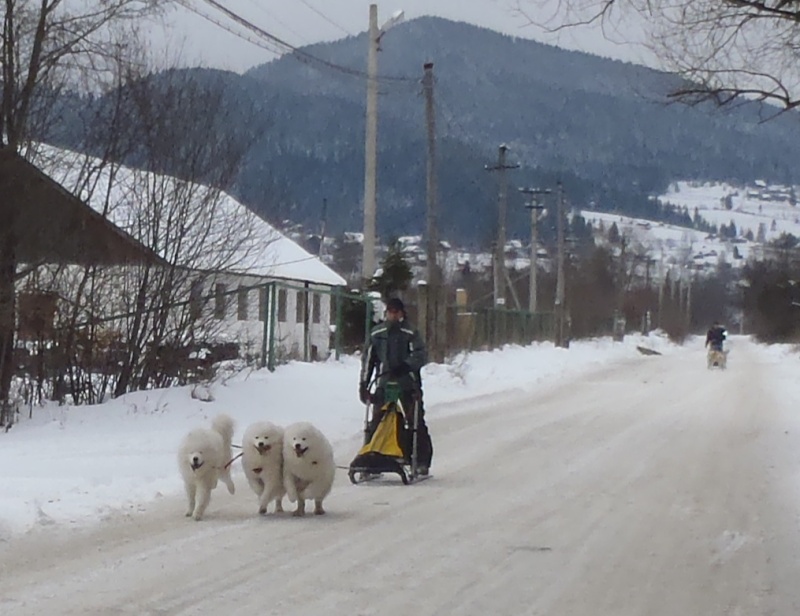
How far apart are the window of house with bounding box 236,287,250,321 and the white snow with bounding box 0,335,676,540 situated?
104cm

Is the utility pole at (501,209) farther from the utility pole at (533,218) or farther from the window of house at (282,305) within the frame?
the window of house at (282,305)

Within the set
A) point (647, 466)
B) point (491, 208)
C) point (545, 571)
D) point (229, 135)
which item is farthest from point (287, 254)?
point (545, 571)

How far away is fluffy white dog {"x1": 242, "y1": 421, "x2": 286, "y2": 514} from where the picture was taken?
38.8 feet

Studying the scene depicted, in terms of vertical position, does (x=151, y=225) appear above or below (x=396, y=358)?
above

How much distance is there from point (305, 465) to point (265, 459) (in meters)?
0.37

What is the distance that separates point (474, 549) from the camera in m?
10.3

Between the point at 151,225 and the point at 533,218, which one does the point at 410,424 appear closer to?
the point at 151,225

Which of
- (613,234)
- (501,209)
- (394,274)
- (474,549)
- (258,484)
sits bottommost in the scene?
(474,549)

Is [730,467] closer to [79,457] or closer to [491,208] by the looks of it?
[79,457]

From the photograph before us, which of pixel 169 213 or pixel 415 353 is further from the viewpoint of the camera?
pixel 169 213

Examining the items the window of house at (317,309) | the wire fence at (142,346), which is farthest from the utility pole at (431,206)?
the wire fence at (142,346)

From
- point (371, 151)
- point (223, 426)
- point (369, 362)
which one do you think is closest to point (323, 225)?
point (371, 151)

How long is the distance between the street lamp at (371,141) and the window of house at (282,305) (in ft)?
16.5

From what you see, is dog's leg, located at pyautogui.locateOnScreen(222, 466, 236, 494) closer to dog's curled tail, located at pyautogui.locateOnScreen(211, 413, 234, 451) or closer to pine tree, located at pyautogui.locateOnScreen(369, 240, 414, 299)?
dog's curled tail, located at pyautogui.locateOnScreen(211, 413, 234, 451)
